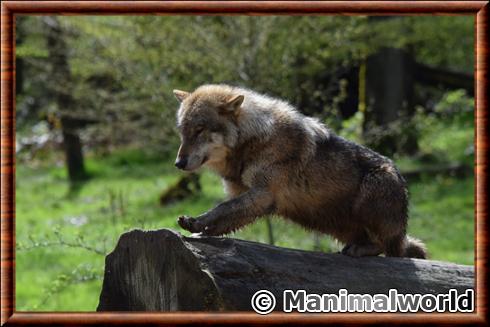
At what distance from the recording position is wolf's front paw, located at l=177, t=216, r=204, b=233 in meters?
5.59

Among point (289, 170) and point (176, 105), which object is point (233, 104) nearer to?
point (289, 170)

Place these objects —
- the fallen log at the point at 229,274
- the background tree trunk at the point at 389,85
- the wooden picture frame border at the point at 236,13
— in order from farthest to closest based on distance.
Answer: the background tree trunk at the point at 389,85 → the wooden picture frame border at the point at 236,13 → the fallen log at the point at 229,274

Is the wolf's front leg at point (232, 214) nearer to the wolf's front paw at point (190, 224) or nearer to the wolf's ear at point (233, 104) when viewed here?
the wolf's front paw at point (190, 224)

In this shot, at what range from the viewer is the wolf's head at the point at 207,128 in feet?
19.3

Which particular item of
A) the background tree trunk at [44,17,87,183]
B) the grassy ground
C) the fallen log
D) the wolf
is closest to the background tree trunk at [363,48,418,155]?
the grassy ground

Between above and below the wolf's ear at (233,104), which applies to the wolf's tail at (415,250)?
below

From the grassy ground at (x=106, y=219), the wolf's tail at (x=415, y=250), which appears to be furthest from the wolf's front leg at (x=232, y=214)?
the grassy ground at (x=106, y=219)

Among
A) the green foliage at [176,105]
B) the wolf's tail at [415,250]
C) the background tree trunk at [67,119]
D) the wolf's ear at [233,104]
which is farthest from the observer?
the background tree trunk at [67,119]

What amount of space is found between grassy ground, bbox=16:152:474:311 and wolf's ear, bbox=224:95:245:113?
2.24 meters

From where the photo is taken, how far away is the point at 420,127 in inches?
454

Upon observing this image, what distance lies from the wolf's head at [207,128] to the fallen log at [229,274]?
0.79 m

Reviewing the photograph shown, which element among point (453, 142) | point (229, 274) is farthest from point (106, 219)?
point (229, 274)

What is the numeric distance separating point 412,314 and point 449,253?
635 cm

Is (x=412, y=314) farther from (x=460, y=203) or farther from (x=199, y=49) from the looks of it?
(x=460, y=203)
